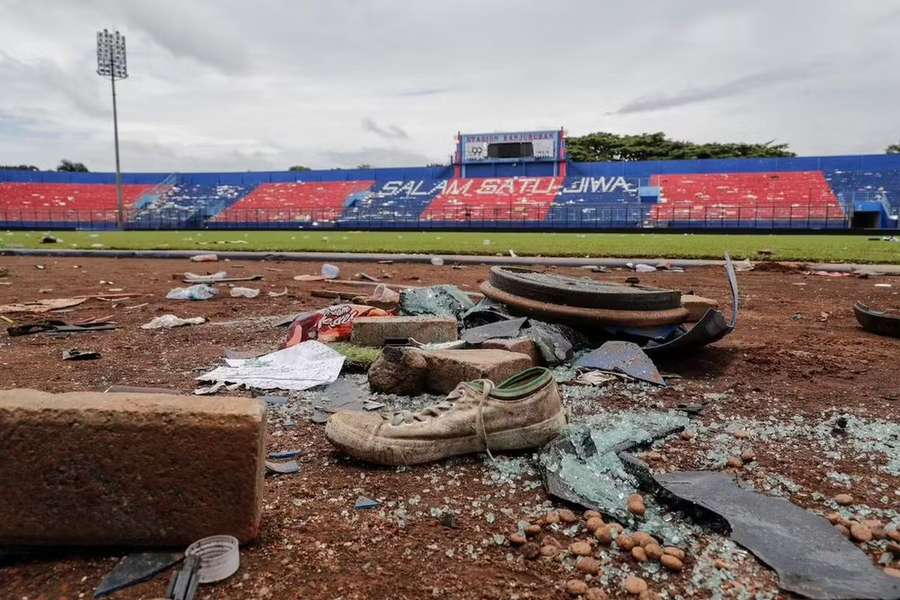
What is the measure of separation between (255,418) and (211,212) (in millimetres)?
46157

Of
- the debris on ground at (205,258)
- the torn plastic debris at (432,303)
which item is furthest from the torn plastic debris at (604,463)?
the debris on ground at (205,258)

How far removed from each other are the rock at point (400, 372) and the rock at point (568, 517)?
4.74 ft

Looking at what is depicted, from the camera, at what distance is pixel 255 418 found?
1676 millimetres

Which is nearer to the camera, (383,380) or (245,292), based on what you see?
(383,380)

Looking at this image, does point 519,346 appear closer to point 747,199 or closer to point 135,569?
point 135,569

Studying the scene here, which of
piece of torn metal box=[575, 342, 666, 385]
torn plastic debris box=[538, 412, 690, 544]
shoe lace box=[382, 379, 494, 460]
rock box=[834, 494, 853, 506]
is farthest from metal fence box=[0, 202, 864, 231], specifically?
rock box=[834, 494, 853, 506]

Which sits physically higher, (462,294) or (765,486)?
(462,294)

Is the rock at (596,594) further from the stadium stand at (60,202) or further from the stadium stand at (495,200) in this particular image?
the stadium stand at (60,202)

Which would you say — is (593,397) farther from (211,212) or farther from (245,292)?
(211,212)

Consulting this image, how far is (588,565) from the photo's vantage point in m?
1.68

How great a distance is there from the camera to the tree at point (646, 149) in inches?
2192

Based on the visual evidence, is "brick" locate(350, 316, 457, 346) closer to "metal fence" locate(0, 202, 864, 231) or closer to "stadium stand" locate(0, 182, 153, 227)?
"metal fence" locate(0, 202, 864, 231)

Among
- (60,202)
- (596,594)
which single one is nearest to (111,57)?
(60,202)

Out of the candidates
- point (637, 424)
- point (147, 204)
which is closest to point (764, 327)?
point (637, 424)
